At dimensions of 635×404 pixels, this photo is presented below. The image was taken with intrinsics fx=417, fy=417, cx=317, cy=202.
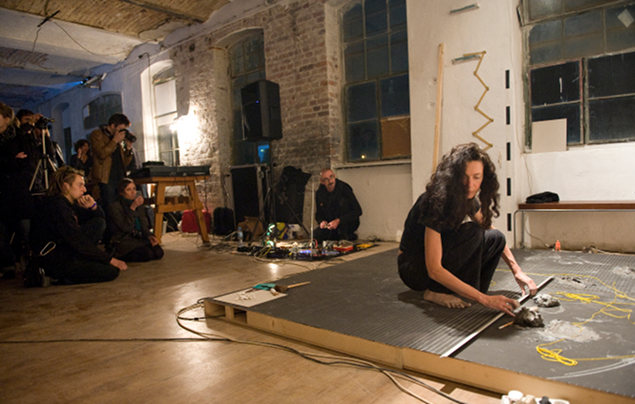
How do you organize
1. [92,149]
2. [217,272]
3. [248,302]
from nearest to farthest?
[248,302], [217,272], [92,149]

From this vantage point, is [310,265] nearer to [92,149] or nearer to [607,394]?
[607,394]

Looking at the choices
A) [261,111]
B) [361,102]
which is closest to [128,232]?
[261,111]

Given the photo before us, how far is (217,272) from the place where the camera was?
147 inches

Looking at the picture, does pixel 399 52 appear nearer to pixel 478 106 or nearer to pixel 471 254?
pixel 478 106

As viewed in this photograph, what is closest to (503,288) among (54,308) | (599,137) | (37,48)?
(599,137)

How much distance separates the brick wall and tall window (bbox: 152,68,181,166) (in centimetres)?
132

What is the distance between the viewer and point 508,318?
1.94 meters

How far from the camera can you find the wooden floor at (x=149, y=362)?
1.52m

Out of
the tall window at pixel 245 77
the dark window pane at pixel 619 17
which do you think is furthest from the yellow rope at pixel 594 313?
the tall window at pixel 245 77

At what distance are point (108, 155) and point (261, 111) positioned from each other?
1.90 m

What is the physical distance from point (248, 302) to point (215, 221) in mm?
4606

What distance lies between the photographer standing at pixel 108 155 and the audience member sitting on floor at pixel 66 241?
1.41 m

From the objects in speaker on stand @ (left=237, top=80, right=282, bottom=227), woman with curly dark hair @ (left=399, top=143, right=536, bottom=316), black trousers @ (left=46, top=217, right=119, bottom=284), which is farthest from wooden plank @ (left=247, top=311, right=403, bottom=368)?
speaker on stand @ (left=237, top=80, right=282, bottom=227)

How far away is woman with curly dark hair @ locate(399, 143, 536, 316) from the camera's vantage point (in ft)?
6.36
